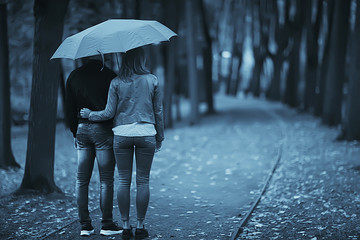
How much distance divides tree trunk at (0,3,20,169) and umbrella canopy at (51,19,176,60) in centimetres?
564

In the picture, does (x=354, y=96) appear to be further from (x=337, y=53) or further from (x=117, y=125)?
(x=117, y=125)

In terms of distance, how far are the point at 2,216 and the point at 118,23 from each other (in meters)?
3.47

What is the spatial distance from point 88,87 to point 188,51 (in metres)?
17.6

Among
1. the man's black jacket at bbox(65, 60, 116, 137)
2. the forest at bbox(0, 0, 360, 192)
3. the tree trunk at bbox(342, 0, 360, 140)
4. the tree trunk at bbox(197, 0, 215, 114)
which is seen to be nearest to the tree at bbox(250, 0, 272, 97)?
the forest at bbox(0, 0, 360, 192)

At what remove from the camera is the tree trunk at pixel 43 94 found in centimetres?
812

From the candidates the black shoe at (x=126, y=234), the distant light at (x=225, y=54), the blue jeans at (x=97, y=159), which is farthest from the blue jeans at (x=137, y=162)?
the distant light at (x=225, y=54)

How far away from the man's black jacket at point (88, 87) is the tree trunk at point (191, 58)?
56.5ft

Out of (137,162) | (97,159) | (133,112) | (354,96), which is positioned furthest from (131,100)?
(354,96)

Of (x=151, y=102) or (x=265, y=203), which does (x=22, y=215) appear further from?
(x=265, y=203)

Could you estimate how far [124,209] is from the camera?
5582 millimetres

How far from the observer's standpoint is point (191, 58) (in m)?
22.9

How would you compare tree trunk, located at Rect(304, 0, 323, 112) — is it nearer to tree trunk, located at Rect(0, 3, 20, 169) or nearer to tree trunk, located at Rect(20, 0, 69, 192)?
tree trunk, located at Rect(0, 3, 20, 169)

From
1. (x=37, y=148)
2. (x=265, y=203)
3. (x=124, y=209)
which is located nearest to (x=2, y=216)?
(x=37, y=148)

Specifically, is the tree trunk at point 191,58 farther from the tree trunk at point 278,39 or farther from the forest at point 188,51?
the tree trunk at point 278,39
